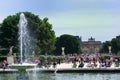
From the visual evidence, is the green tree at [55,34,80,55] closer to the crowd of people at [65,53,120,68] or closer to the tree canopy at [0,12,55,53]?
the tree canopy at [0,12,55,53]

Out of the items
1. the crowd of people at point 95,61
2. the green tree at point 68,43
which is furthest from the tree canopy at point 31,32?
the green tree at point 68,43

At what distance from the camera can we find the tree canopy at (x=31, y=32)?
81.9 meters

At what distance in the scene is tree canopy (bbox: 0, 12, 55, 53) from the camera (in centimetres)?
8194

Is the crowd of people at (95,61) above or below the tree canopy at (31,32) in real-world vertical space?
below

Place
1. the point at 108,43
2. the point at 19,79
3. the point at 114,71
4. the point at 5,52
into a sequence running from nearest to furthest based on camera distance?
the point at 19,79 < the point at 114,71 < the point at 5,52 < the point at 108,43

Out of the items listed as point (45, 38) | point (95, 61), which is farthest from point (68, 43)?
point (95, 61)

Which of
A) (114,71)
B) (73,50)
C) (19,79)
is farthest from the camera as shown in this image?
(73,50)

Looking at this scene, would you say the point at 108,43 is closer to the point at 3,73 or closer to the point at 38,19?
the point at 38,19

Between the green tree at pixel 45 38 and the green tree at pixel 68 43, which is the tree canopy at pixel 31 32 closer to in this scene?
the green tree at pixel 45 38

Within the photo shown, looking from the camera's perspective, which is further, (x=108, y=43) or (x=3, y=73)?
(x=108, y=43)

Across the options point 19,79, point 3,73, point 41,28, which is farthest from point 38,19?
point 19,79

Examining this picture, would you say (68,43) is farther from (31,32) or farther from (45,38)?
(31,32)

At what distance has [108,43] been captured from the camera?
17862 centimetres

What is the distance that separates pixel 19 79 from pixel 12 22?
6069 cm
